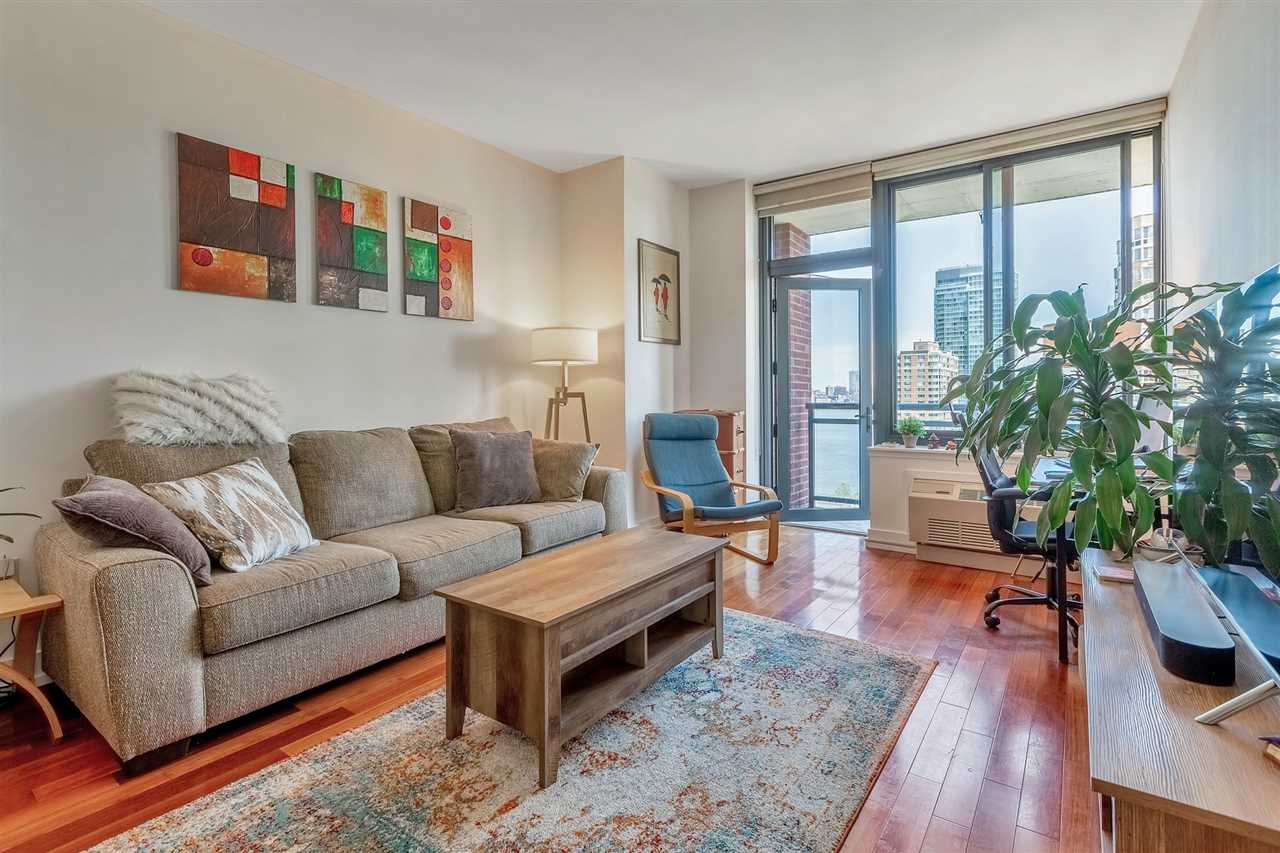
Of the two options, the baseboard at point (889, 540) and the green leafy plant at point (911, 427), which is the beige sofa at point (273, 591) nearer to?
the baseboard at point (889, 540)

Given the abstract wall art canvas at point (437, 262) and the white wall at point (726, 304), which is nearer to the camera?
the abstract wall art canvas at point (437, 262)

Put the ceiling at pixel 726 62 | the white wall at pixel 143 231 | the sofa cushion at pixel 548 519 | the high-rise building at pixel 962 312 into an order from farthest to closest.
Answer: the high-rise building at pixel 962 312
the sofa cushion at pixel 548 519
the ceiling at pixel 726 62
the white wall at pixel 143 231

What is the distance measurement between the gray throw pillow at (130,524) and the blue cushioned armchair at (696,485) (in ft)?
7.63

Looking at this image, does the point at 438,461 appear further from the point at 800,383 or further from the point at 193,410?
the point at 800,383

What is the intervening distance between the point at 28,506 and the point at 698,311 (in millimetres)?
Result: 4081

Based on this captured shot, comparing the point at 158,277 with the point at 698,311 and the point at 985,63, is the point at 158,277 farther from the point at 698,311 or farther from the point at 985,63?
the point at 985,63

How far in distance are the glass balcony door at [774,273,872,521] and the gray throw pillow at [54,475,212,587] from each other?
4.03 m

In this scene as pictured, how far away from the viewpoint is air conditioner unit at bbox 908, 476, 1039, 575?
11.9 feet

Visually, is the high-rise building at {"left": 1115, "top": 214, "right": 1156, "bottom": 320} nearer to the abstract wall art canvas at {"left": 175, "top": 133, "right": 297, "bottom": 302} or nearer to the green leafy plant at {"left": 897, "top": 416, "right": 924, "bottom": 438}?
the green leafy plant at {"left": 897, "top": 416, "right": 924, "bottom": 438}

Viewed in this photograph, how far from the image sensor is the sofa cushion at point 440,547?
2395 mm

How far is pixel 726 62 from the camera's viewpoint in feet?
9.89

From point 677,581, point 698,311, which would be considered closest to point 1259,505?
point 677,581

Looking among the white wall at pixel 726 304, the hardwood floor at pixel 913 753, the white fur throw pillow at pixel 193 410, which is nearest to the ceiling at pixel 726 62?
the white wall at pixel 726 304

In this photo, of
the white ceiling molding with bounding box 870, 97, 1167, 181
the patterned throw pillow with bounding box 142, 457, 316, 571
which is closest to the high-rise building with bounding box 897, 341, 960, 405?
the white ceiling molding with bounding box 870, 97, 1167, 181
